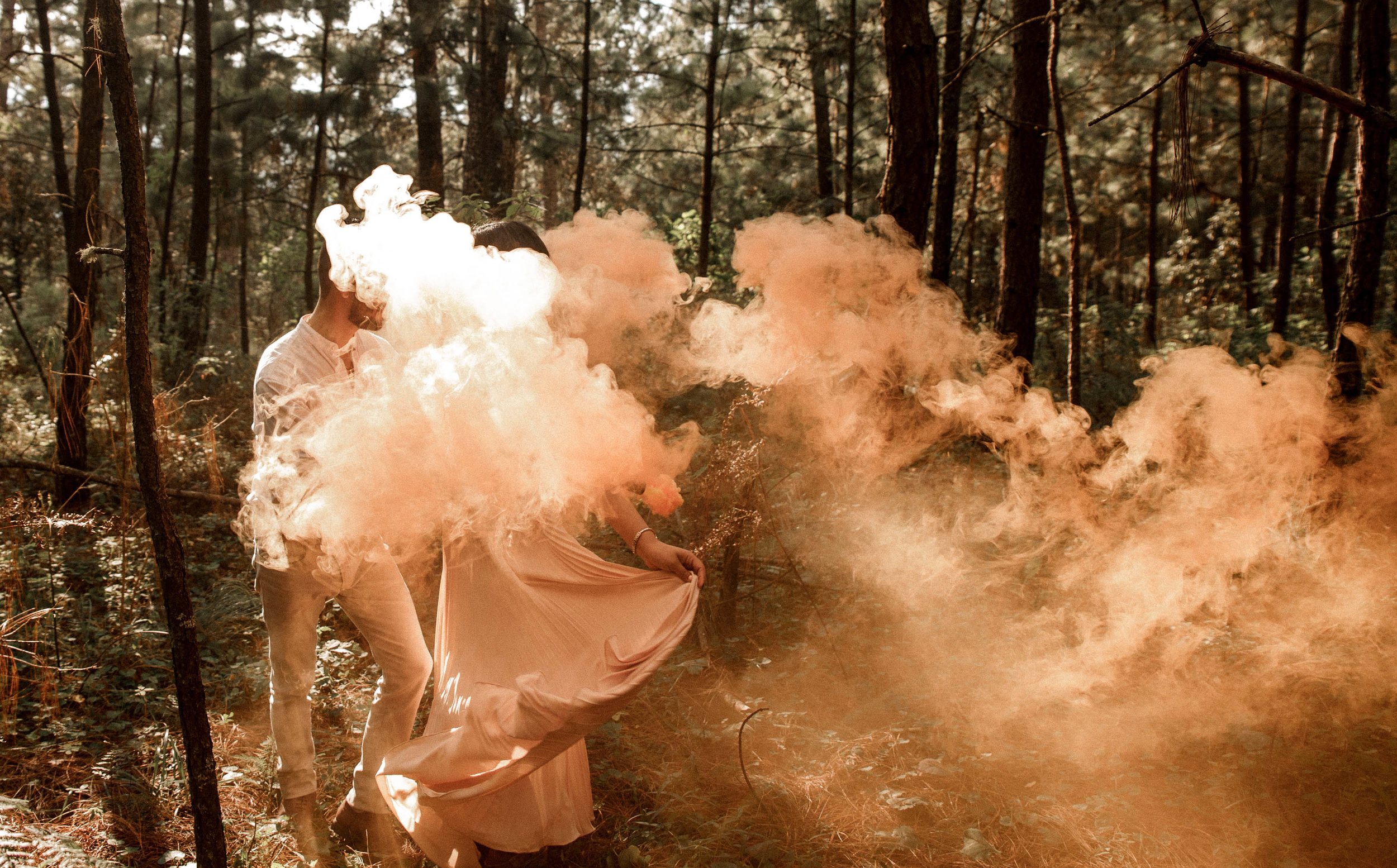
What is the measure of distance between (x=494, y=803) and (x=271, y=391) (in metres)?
1.49

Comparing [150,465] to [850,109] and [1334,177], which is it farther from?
[1334,177]

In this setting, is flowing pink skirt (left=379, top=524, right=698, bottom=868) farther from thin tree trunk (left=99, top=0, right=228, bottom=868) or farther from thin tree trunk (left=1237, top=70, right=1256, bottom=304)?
thin tree trunk (left=1237, top=70, right=1256, bottom=304)

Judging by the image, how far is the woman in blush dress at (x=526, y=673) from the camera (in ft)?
7.54

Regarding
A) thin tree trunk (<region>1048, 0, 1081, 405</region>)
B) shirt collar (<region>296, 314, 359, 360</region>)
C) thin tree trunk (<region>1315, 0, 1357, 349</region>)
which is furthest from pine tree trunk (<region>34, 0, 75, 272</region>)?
thin tree trunk (<region>1315, 0, 1357, 349</region>)

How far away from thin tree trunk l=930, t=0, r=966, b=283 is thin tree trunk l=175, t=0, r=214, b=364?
924cm

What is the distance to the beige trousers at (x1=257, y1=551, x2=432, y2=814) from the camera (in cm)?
255

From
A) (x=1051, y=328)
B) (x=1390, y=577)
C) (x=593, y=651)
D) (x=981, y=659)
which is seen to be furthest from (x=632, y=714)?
(x=1051, y=328)

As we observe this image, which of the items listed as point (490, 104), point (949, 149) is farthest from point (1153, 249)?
point (490, 104)

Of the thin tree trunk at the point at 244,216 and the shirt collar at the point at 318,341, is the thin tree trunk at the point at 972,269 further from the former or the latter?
the thin tree trunk at the point at 244,216

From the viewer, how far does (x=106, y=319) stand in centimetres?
808

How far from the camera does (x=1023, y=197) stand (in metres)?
7.81

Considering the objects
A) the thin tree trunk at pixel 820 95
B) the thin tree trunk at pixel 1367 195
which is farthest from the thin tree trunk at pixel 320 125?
the thin tree trunk at pixel 1367 195

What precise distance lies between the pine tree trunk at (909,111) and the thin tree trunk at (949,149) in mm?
2511

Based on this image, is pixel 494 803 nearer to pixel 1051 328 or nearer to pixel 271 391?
pixel 271 391
